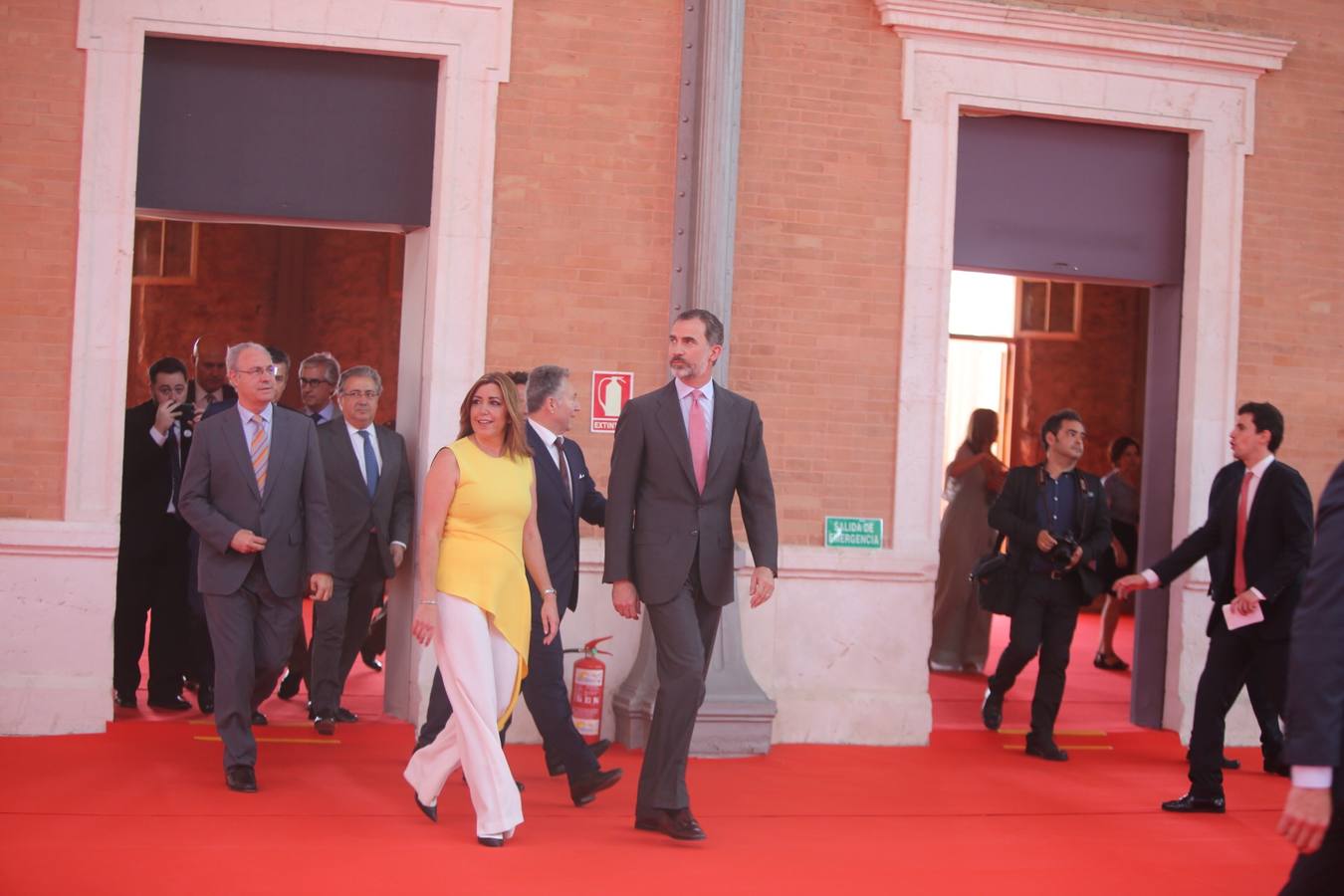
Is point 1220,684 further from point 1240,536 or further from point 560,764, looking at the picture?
point 560,764

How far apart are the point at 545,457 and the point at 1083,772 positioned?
3321 mm

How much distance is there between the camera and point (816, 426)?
8.40 metres

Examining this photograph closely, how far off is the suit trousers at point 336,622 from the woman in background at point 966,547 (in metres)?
4.25

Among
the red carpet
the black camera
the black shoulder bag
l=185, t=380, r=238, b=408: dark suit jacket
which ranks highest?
l=185, t=380, r=238, b=408: dark suit jacket

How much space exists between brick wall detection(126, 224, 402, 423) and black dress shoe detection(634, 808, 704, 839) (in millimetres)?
10814

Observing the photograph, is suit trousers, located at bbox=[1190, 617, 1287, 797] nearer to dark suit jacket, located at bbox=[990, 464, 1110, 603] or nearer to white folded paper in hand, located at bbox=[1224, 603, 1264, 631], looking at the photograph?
white folded paper in hand, located at bbox=[1224, 603, 1264, 631]

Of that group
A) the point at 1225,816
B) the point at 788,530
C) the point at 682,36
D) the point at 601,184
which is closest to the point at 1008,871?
the point at 1225,816

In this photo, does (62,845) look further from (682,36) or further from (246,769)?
(682,36)

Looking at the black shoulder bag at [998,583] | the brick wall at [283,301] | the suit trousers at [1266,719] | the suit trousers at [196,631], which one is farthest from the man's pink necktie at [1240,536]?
the brick wall at [283,301]

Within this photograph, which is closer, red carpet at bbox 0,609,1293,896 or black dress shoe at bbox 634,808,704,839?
red carpet at bbox 0,609,1293,896

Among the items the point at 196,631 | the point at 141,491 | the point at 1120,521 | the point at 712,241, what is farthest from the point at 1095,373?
the point at 141,491

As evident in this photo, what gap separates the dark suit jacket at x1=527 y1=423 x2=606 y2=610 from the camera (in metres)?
6.48

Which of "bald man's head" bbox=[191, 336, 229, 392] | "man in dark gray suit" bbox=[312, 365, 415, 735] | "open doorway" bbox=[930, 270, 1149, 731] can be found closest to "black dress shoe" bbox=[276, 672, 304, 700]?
"man in dark gray suit" bbox=[312, 365, 415, 735]

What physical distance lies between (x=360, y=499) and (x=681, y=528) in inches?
102
